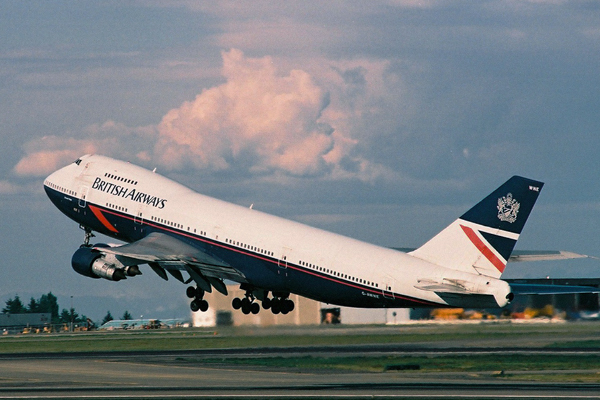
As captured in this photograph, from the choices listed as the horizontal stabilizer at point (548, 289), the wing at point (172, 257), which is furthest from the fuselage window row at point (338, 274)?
the horizontal stabilizer at point (548, 289)

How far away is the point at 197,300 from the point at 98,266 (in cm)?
653

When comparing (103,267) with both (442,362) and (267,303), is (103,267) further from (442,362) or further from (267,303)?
(442,362)

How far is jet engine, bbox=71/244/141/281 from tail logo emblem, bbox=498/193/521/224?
22.2 metres

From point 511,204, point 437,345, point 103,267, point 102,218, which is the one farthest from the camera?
point 437,345

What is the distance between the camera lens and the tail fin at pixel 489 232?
50.0m

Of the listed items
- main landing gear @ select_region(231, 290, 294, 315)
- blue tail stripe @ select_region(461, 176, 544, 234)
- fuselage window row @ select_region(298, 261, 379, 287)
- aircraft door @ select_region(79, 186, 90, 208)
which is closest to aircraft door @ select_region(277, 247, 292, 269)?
fuselage window row @ select_region(298, 261, 379, 287)

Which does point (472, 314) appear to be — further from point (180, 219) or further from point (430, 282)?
point (180, 219)

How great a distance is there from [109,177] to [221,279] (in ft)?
32.2

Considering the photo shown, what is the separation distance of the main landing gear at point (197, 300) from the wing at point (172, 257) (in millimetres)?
2466

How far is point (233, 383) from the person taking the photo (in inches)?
1882

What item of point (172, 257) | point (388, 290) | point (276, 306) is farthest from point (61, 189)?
point (388, 290)

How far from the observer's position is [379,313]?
74188 mm

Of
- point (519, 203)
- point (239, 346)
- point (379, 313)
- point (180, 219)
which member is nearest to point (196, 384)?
point (180, 219)

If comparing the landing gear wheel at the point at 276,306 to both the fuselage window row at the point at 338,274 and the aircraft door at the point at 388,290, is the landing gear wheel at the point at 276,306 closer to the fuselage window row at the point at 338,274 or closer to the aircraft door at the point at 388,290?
the fuselage window row at the point at 338,274
